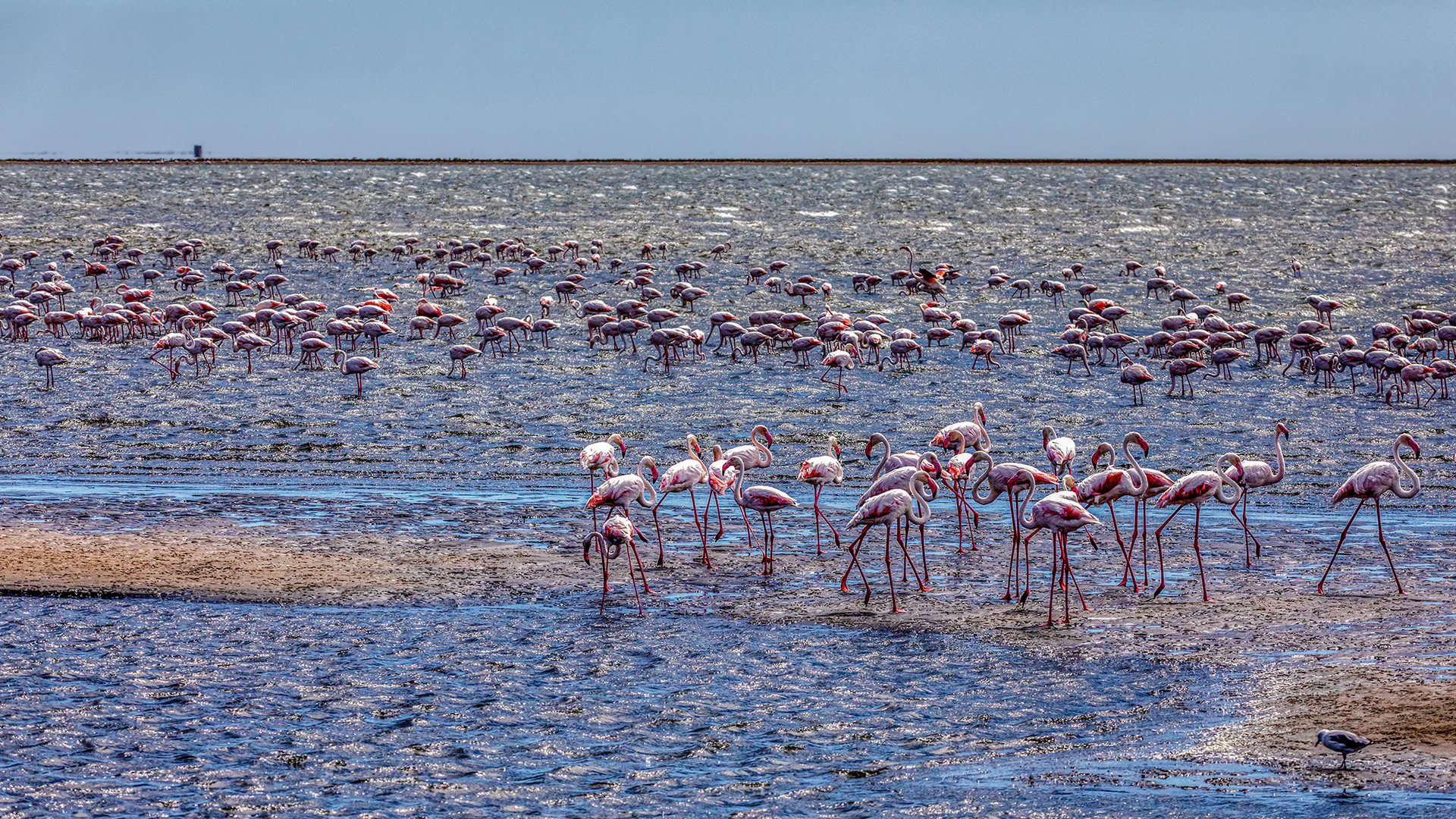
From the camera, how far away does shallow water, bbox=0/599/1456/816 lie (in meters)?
7.19

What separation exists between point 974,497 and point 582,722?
5120 mm

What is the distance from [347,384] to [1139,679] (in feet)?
50.2

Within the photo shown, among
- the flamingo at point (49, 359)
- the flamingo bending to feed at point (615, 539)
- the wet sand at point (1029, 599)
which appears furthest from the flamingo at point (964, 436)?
the flamingo at point (49, 359)

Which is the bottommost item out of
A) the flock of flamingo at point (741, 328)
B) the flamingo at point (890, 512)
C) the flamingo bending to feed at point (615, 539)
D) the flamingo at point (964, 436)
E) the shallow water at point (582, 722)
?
the shallow water at point (582, 722)

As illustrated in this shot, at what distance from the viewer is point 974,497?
40.7 ft

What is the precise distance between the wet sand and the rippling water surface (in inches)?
14.3

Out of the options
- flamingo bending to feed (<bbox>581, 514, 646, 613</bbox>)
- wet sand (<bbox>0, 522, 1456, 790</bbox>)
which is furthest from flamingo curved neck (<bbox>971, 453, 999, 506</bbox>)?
flamingo bending to feed (<bbox>581, 514, 646, 613</bbox>)

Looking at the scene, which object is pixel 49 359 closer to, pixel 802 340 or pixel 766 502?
pixel 802 340

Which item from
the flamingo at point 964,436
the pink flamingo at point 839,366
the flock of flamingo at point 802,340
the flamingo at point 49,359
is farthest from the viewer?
the flamingo at point 49,359

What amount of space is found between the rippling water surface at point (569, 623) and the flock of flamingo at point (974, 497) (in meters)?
0.76

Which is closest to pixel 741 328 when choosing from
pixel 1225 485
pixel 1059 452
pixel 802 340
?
pixel 802 340

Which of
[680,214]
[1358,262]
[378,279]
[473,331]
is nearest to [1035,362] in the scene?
[473,331]

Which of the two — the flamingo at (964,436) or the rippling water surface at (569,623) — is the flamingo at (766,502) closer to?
the rippling water surface at (569,623)

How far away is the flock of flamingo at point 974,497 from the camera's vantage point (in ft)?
35.6
